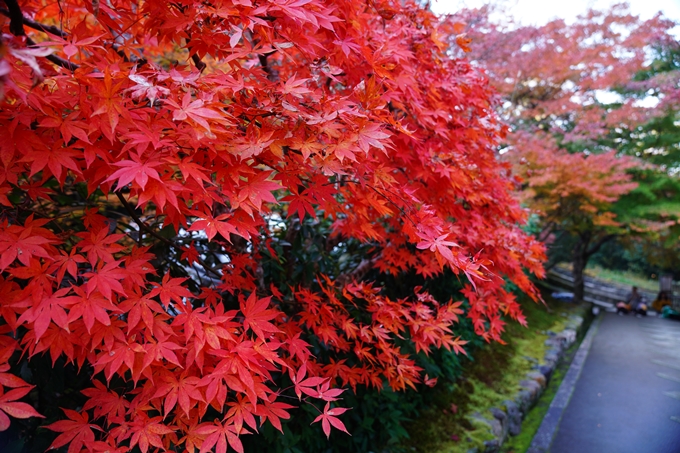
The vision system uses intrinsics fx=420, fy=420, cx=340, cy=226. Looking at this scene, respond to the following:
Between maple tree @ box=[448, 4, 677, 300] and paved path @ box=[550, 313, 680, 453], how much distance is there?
2.79 meters

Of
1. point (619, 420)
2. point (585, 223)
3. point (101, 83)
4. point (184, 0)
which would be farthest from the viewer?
point (585, 223)

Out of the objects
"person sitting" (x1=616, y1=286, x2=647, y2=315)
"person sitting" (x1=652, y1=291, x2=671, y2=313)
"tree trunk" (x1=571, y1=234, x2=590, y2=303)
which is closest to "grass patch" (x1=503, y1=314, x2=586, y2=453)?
"tree trunk" (x1=571, y1=234, x2=590, y2=303)

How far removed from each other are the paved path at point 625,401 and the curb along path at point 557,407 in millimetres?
65

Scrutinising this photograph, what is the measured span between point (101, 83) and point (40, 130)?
300 mm

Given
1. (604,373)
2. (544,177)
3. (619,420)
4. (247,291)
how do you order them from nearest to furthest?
(247,291)
(619,420)
(604,373)
(544,177)

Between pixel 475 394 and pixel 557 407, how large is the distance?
4.20 ft

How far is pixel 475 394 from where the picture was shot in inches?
188

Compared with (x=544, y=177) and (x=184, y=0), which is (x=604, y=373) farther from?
(x=184, y=0)

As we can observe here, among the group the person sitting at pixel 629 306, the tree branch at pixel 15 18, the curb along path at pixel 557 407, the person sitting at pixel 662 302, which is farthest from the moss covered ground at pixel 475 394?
the person sitting at pixel 662 302

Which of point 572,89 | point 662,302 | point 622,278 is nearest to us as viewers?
point 572,89

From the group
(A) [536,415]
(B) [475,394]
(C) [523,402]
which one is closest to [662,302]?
(A) [536,415]

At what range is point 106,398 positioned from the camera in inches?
55.7

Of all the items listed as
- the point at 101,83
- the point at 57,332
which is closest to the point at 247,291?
the point at 57,332

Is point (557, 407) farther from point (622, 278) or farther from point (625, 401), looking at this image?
point (622, 278)
